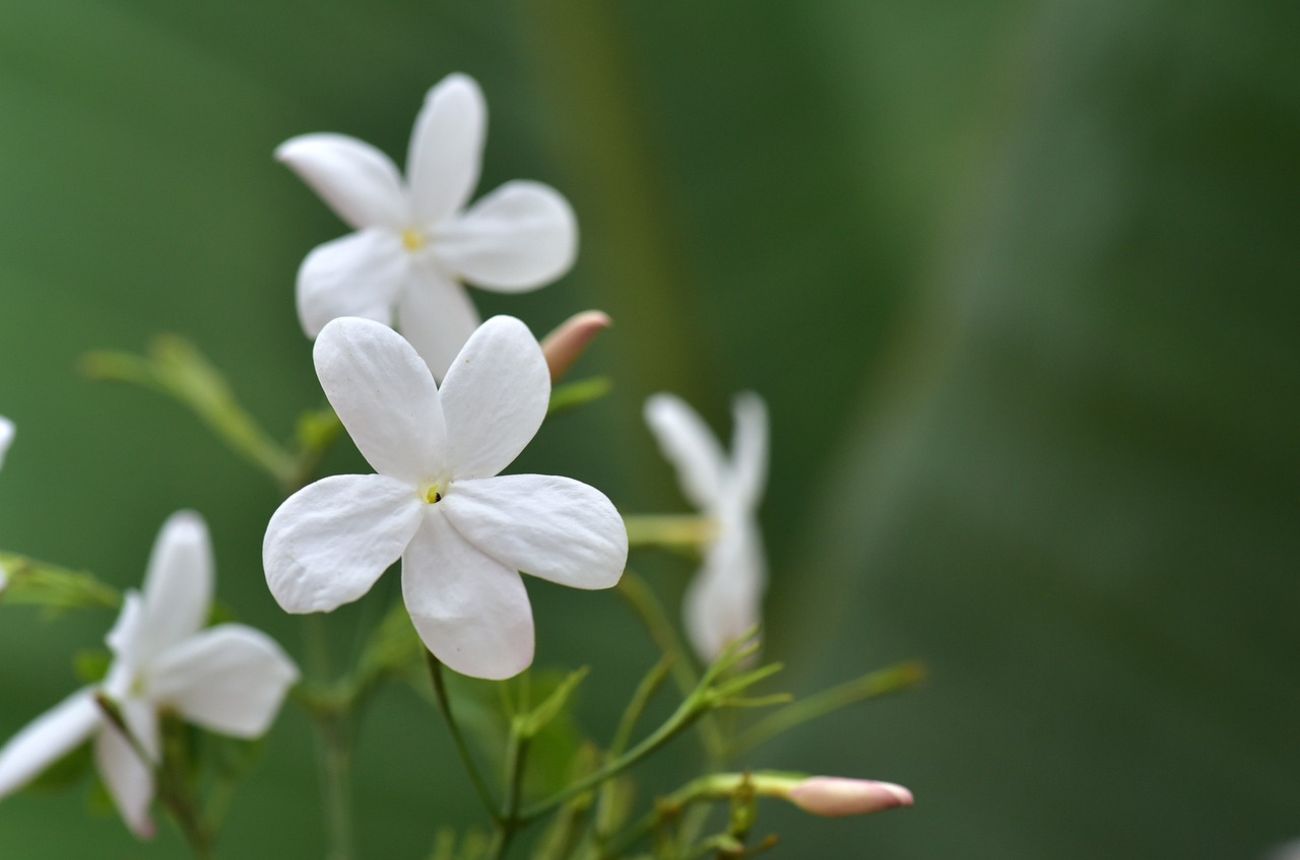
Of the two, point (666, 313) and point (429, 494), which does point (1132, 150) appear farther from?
point (429, 494)

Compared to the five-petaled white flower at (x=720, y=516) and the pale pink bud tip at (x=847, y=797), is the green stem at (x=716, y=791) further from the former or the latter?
the five-petaled white flower at (x=720, y=516)

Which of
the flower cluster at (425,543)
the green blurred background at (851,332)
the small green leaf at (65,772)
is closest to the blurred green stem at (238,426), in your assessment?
the flower cluster at (425,543)

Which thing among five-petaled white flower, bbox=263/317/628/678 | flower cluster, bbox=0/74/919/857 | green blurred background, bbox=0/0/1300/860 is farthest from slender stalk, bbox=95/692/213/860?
green blurred background, bbox=0/0/1300/860

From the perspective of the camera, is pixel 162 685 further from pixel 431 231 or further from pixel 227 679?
pixel 431 231

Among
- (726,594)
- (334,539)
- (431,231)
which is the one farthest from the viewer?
(726,594)

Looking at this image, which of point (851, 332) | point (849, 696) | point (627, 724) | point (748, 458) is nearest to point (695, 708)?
point (627, 724)

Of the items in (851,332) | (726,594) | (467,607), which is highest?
(467,607)

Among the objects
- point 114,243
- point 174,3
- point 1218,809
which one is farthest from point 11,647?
point 1218,809
